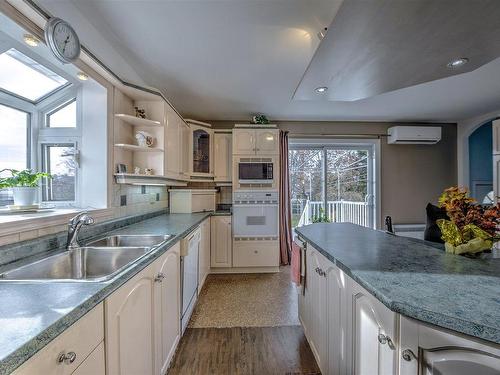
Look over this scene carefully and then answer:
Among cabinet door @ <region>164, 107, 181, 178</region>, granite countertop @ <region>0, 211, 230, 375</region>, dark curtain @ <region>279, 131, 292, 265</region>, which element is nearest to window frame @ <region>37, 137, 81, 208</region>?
cabinet door @ <region>164, 107, 181, 178</region>

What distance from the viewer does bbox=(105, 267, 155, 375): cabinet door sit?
0.94 metres

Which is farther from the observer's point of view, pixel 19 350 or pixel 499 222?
pixel 499 222

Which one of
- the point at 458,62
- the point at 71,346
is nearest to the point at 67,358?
the point at 71,346

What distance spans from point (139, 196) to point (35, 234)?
1353mm

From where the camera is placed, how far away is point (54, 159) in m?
1.89

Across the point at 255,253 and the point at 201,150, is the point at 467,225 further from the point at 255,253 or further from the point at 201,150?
the point at 201,150

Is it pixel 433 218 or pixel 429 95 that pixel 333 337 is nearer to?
pixel 433 218

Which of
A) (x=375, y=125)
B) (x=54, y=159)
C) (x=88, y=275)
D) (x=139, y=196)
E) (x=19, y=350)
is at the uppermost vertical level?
(x=375, y=125)

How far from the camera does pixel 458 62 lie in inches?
69.1

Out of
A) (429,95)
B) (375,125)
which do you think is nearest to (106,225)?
(429,95)

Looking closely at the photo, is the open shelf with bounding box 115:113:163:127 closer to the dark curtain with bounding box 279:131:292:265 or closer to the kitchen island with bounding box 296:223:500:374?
the kitchen island with bounding box 296:223:500:374

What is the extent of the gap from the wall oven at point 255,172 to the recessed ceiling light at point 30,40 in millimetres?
2476

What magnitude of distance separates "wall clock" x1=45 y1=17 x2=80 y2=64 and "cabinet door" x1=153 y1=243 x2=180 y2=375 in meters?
1.28

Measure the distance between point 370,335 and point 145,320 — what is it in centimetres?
106
